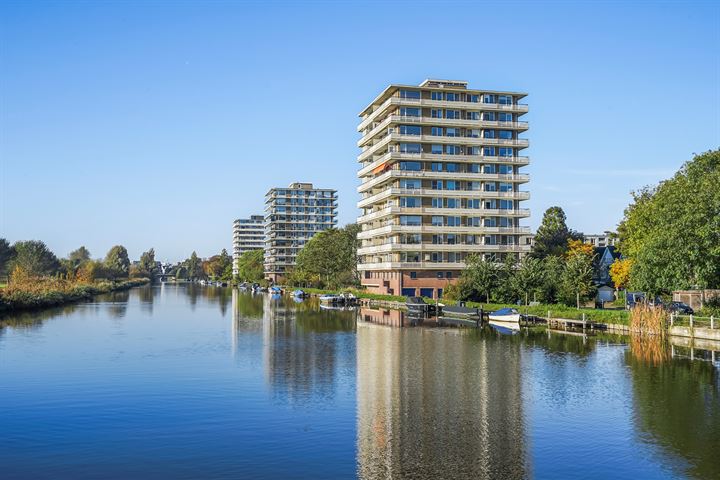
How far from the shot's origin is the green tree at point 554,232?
14212 cm

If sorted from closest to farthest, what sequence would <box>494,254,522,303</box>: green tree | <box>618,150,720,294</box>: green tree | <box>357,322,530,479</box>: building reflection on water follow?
<box>357,322,530,479</box>: building reflection on water
<box>618,150,720,294</box>: green tree
<box>494,254,522,303</box>: green tree

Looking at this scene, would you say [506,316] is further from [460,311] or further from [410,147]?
[410,147]

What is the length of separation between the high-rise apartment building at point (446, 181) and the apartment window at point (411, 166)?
0.17 metres

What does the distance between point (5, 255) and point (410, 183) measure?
115 metres

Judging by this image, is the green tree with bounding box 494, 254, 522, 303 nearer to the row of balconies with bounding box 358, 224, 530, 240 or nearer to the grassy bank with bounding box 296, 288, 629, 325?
the grassy bank with bounding box 296, 288, 629, 325

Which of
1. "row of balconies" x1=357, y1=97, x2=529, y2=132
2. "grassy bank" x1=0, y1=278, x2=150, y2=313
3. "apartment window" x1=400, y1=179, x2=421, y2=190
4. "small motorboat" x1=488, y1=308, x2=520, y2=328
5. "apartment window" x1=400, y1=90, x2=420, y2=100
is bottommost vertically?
"small motorboat" x1=488, y1=308, x2=520, y2=328

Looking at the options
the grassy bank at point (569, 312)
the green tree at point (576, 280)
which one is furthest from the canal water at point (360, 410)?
the green tree at point (576, 280)

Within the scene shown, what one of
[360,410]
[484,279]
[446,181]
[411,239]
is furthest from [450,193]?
[360,410]

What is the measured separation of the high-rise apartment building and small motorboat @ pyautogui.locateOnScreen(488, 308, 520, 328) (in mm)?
34371

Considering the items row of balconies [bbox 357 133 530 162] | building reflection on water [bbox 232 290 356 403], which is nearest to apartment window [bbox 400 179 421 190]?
row of balconies [bbox 357 133 530 162]

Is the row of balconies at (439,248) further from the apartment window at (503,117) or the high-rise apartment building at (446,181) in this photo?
the apartment window at (503,117)

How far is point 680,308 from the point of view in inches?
2689

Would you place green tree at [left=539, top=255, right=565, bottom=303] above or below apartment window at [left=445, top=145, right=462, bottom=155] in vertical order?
below

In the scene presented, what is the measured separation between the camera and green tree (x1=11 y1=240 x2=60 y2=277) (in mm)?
173750
